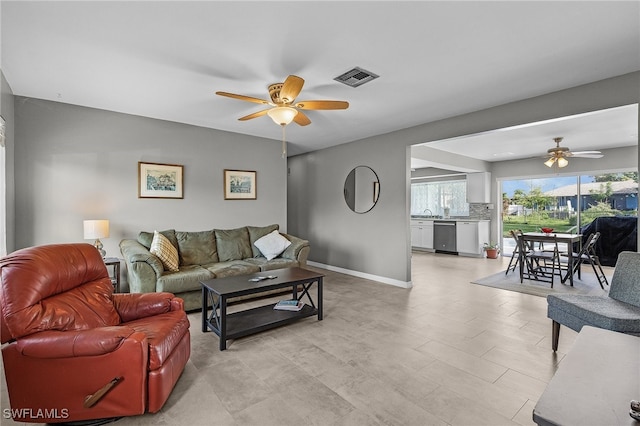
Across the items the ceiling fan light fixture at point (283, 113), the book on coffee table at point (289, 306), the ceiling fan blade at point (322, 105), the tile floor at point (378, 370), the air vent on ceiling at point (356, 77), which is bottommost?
the tile floor at point (378, 370)

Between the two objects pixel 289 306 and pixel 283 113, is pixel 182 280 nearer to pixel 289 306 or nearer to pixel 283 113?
pixel 289 306

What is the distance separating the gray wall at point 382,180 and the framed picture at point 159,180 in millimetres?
2966

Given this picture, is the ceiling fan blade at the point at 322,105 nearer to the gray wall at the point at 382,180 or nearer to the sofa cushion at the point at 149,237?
the gray wall at the point at 382,180

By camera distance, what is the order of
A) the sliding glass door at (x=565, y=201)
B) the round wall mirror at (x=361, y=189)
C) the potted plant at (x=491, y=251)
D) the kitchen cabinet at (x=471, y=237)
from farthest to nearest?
the kitchen cabinet at (x=471, y=237) → the potted plant at (x=491, y=251) → the sliding glass door at (x=565, y=201) → the round wall mirror at (x=361, y=189)

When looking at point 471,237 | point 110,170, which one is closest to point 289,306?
point 110,170

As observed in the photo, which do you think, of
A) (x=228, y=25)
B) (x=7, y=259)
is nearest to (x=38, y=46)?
(x=228, y=25)

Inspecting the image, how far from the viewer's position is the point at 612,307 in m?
2.44

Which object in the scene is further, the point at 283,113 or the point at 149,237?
the point at 149,237

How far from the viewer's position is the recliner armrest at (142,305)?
242 cm

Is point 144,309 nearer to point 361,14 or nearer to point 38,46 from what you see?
point 38,46

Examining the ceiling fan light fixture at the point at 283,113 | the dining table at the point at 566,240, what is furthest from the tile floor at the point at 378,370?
the ceiling fan light fixture at the point at 283,113

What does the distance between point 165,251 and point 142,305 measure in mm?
1651

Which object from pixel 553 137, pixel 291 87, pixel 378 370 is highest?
pixel 553 137

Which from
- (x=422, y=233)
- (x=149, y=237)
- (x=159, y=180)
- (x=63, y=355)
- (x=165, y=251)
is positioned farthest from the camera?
(x=422, y=233)
